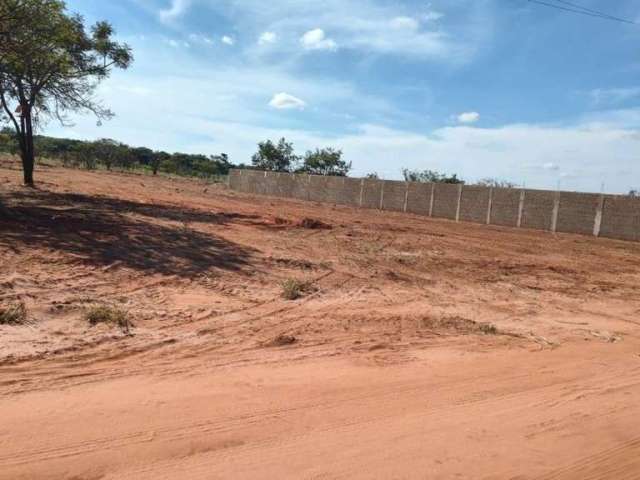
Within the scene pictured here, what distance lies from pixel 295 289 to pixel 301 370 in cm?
330

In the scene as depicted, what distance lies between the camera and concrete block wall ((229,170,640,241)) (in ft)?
76.4

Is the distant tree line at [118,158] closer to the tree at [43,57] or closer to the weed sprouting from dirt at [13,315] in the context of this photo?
the tree at [43,57]

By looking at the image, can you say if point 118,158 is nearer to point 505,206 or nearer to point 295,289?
point 505,206

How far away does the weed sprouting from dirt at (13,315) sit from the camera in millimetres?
5996

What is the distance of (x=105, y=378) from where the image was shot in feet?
15.9

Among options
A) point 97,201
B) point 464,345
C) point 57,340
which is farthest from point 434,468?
point 97,201

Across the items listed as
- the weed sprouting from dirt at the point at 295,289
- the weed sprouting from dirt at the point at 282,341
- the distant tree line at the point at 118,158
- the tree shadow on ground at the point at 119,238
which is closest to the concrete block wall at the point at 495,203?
the tree shadow on ground at the point at 119,238

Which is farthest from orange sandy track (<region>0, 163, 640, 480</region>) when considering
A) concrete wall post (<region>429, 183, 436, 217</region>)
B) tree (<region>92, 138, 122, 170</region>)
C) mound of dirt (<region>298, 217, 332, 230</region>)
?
tree (<region>92, 138, 122, 170</region>)

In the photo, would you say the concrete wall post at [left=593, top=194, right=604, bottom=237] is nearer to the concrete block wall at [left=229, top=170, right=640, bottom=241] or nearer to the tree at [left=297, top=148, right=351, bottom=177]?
the concrete block wall at [left=229, top=170, right=640, bottom=241]

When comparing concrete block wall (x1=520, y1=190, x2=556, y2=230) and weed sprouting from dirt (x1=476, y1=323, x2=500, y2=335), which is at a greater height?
concrete block wall (x1=520, y1=190, x2=556, y2=230)

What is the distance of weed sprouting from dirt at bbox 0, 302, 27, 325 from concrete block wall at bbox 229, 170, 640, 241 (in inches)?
892

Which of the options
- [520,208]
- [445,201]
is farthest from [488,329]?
[445,201]

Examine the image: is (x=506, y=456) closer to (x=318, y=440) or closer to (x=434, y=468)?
(x=434, y=468)

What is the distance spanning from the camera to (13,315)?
6.07 m
